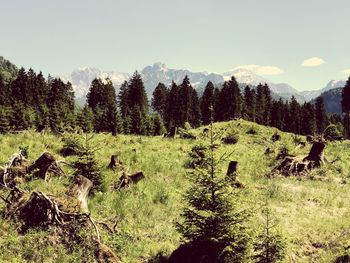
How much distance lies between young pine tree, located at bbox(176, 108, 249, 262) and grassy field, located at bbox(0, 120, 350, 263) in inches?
35.2

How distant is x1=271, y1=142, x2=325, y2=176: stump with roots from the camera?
22.3m

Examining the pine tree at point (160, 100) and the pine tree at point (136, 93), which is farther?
the pine tree at point (160, 100)

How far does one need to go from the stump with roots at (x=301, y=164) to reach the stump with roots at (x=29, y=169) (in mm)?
13731

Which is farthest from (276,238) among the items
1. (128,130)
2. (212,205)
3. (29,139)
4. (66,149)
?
(128,130)

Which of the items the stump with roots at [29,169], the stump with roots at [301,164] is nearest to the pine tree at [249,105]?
the stump with roots at [301,164]

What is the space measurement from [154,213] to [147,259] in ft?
11.1

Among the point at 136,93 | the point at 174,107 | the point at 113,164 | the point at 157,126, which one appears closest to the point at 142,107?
the point at 136,93

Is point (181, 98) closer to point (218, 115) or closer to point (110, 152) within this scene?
point (218, 115)

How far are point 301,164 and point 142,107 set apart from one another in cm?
7040

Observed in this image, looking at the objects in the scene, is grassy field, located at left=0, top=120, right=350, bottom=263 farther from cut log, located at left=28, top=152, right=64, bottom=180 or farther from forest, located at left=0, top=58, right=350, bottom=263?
cut log, located at left=28, top=152, right=64, bottom=180

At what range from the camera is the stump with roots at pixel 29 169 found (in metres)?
12.8

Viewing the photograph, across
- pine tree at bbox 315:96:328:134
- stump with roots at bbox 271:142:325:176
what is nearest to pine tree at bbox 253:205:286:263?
stump with roots at bbox 271:142:325:176

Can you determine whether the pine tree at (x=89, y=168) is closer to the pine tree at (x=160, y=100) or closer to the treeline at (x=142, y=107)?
the treeline at (x=142, y=107)

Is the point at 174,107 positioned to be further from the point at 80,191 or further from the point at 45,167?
the point at 80,191
